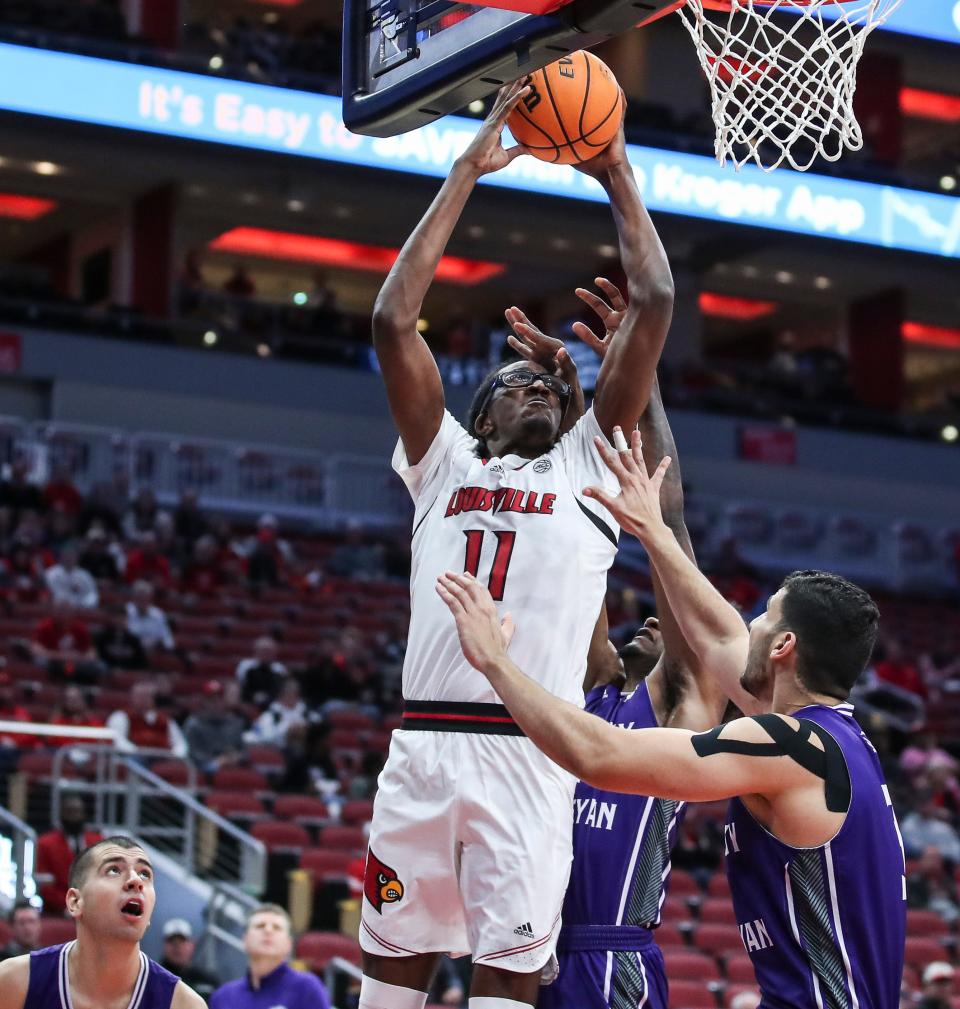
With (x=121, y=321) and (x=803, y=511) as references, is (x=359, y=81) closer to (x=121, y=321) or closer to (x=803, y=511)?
(x=121, y=321)

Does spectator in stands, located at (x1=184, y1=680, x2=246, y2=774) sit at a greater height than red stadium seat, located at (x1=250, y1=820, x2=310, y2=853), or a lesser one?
greater

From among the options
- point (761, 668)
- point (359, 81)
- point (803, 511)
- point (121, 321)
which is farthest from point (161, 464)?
point (761, 668)

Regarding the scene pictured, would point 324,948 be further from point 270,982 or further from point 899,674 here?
point 899,674

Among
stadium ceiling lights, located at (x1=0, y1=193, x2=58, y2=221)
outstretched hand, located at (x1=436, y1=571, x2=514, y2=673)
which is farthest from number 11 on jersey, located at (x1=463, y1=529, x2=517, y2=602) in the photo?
stadium ceiling lights, located at (x1=0, y1=193, x2=58, y2=221)

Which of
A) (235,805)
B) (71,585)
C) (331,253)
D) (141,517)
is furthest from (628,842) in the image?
(331,253)

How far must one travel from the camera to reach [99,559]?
16.2 m

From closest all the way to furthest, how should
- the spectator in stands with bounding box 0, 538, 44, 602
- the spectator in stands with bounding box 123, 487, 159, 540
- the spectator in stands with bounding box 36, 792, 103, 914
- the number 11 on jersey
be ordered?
the number 11 on jersey
the spectator in stands with bounding box 36, 792, 103, 914
the spectator in stands with bounding box 0, 538, 44, 602
the spectator in stands with bounding box 123, 487, 159, 540

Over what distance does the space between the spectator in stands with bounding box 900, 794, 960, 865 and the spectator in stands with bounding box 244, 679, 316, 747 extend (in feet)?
16.5

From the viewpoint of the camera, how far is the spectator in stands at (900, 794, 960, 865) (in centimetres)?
1451

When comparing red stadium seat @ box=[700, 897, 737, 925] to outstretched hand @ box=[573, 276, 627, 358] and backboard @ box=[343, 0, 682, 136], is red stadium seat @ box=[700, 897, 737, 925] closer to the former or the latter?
outstretched hand @ box=[573, 276, 627, 358]

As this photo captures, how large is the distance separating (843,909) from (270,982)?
14.6 ft

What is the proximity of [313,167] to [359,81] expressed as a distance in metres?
16.1

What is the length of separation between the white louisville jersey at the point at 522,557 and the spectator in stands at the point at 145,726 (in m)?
8.06

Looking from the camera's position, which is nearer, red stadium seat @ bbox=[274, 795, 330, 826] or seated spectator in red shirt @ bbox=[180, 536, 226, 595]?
red stadium seat @ bbox=[274, 795, 330, 826]
